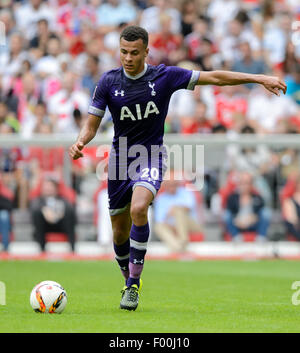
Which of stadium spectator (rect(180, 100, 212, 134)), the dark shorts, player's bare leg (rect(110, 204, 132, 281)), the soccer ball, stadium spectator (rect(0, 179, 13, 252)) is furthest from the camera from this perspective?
stadium spectator (rect(180, 100, 212, 134))

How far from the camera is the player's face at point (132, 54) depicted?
30.2 ft

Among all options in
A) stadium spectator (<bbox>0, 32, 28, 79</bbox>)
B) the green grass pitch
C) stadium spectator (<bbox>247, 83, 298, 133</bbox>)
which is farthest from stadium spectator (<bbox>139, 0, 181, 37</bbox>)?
the green grass pitch

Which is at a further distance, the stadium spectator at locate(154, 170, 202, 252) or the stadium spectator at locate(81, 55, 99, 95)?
the stadium spectator at locate(81, 55, 99, 95)

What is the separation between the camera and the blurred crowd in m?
17.3

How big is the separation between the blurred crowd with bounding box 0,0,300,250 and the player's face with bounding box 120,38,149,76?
795 cm

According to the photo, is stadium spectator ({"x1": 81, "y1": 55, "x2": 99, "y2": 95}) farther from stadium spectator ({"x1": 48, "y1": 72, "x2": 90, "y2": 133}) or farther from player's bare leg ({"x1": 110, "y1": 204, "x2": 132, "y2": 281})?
player's bare leg ({"x1": 110, "y1": 204, "x2": 132, "y2": 281})

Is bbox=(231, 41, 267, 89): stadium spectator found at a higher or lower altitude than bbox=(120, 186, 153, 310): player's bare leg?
higher

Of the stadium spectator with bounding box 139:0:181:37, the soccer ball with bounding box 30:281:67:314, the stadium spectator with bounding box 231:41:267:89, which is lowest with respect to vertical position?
the soccer ball with bounding box 30:281:67:314

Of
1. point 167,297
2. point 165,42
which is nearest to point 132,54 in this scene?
point 167,297

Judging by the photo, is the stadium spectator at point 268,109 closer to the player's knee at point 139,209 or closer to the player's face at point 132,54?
the player's face at point 132,54

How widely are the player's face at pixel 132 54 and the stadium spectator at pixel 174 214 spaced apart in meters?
7.82

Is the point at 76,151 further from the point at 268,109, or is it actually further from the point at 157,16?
the point at 157,16

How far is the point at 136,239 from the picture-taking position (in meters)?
9.20

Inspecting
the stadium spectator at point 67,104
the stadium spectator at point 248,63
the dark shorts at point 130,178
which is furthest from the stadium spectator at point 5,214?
the dark shorts at point 130,178
